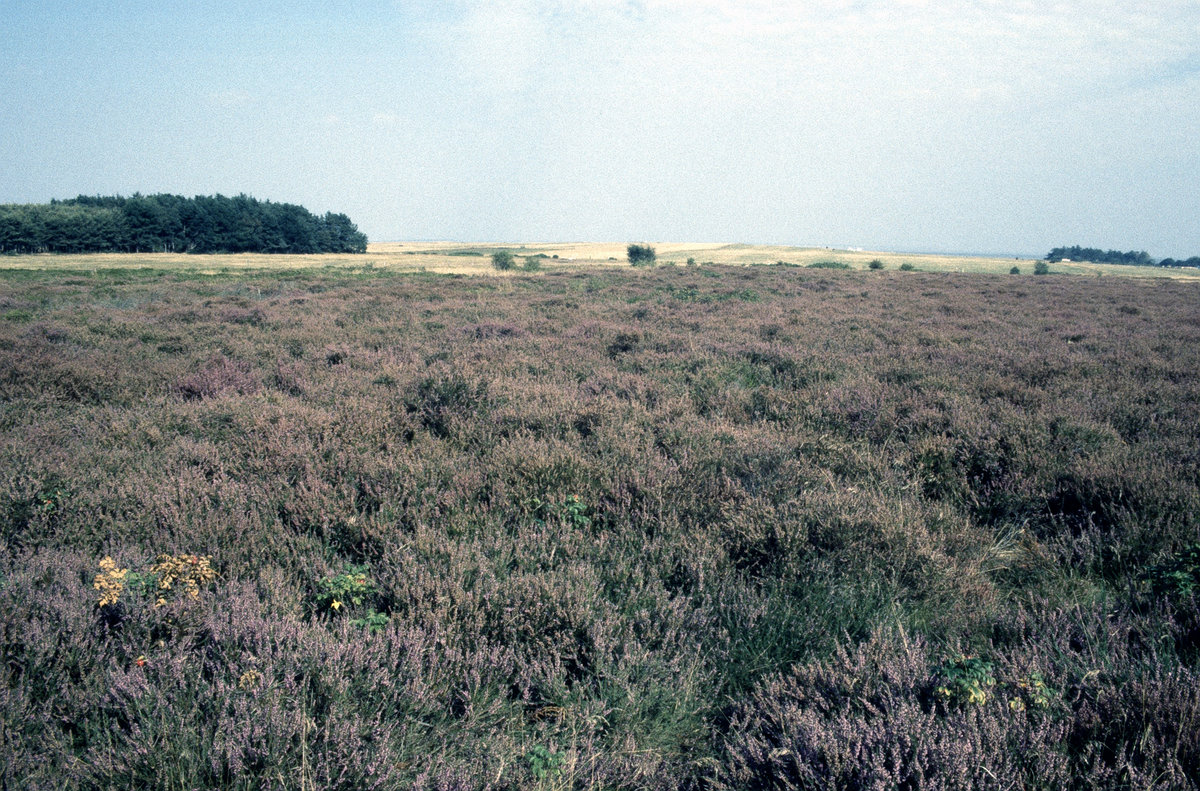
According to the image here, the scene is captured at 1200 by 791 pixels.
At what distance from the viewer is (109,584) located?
7.86ft

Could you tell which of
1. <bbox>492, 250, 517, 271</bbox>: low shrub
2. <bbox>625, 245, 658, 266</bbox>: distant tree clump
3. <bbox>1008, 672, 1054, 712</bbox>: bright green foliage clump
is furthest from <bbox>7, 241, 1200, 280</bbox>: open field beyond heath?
<bbox>1008, 672, 1054, 712</bbox>: bright green foliage clump

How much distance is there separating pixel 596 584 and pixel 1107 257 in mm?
114244

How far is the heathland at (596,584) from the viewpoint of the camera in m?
1.75

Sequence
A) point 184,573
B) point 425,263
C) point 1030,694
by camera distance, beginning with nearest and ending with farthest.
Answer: point 1030,694
point 184,573
point 425,263

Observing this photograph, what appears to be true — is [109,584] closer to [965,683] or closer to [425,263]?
[965,683]

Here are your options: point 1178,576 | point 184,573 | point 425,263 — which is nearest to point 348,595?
point 184,573

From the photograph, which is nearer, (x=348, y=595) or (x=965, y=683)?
(x=965, y=683)

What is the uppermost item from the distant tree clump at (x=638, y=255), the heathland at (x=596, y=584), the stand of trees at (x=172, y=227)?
the stand of trees at (x=172, y=227)

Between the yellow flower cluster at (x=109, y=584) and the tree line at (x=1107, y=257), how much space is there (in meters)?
100

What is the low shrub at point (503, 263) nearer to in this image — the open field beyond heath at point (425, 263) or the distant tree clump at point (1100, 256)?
the open field beyond heath at point (425, 263)

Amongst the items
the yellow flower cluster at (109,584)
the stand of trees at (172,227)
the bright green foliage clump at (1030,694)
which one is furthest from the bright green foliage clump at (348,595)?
the stand of trees at (172,227)

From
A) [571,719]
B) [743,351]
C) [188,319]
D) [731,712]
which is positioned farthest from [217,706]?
[188,319]

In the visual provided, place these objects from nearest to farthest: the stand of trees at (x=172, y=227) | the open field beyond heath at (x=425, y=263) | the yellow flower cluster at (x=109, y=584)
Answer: the yellow flower cluster at (x=109, y=584) < the open field beyond heath at (x=425, y=263) < the stand of trees at (x=172, y=227)

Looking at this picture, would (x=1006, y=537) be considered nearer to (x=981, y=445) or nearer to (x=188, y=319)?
(x=981, y=445)
